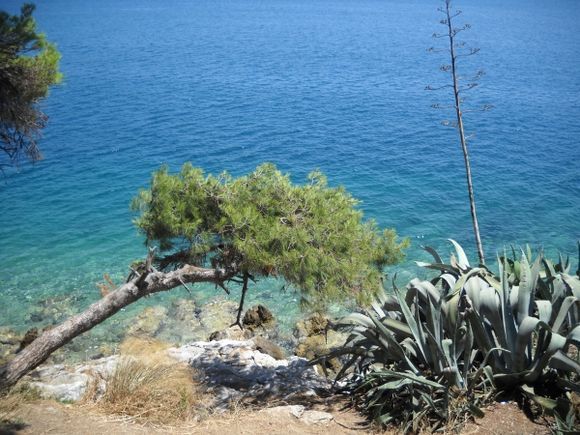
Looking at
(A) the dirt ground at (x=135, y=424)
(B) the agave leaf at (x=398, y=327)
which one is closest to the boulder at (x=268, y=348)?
(A) the dirt ground at (x=135, y=424)

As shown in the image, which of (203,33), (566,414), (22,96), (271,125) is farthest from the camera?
(203,33)

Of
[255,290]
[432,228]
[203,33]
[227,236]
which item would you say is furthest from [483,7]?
[227,236]

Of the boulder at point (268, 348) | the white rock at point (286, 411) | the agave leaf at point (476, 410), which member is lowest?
the boulder at point (268, 348)

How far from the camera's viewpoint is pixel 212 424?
23.6ft

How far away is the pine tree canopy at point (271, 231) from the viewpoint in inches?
310

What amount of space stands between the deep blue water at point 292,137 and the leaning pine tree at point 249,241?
4432mm

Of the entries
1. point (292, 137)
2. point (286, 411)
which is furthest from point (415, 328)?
point (292, 137)

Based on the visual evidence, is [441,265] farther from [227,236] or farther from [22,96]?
[22,96]

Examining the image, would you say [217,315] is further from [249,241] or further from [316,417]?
[316,417]

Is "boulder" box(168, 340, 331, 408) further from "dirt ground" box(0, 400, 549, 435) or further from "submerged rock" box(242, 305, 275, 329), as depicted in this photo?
"submerged rock" box(242, 305, 275, 329)

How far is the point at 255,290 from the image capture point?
16.9m

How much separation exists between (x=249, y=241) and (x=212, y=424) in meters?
2.50

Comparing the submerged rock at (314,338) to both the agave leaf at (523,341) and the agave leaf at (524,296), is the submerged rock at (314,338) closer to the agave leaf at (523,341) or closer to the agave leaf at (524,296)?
the agave leaf at (523,341)

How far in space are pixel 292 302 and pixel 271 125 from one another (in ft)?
62.9
